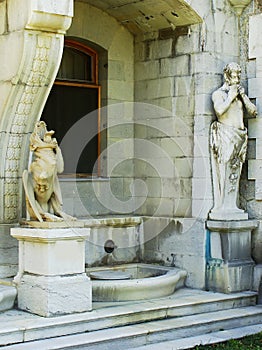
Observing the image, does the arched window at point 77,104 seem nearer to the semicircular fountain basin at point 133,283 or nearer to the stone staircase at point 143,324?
the semicircular fountain basin at point 133,283

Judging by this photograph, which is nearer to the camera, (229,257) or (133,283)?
(133,283)

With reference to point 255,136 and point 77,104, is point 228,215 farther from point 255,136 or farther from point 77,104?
point 77,104

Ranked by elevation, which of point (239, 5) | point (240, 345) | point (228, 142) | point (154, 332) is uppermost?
point (239, 5)

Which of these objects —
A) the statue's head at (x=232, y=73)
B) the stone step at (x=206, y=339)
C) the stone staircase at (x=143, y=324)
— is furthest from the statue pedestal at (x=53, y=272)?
the statue's head at (x=232, y=73)

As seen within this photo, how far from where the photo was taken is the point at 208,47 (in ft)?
30.9

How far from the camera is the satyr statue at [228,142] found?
9.22 m

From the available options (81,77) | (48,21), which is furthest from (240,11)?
(48,21)

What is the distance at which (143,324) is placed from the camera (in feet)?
26.4

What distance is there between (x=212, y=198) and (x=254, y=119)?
105 centimetres

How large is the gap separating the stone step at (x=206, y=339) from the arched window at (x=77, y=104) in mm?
2709

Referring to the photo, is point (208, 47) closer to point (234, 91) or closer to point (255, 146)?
point (234, 91)

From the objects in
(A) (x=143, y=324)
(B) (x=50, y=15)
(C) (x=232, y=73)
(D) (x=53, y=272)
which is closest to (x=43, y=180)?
(D) (x=53, y=272)

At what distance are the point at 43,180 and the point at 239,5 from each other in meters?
3.42

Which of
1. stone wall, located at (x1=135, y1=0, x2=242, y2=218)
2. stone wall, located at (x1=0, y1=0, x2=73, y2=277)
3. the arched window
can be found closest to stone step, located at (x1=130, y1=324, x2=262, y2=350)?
stone wall, located at (x1=135, y1=0, x2=242, y2=218)
